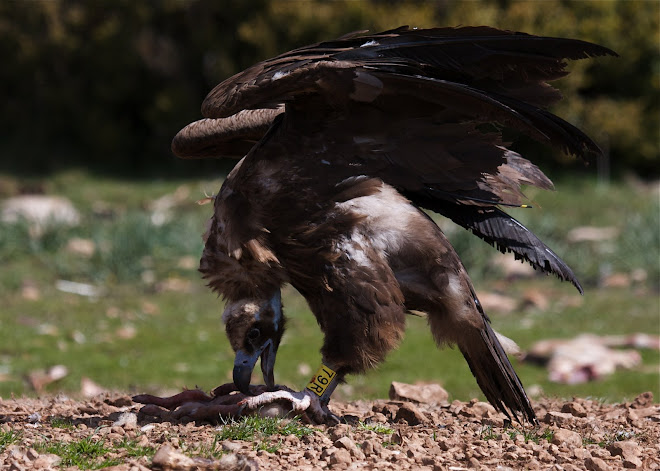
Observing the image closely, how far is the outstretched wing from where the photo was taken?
4332 millimetres

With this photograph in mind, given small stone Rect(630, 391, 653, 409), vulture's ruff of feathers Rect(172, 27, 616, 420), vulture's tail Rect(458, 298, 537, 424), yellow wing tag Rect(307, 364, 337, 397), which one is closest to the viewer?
vulture's ruff of feathers Rect(172, 27, 616, 420)

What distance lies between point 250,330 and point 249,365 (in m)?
0.18

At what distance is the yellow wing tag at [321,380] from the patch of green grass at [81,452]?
1083 millimetres

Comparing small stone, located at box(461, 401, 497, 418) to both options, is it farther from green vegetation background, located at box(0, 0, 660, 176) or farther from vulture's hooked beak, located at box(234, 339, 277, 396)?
green vegetation background, located at box(0, 0, 660, 176)

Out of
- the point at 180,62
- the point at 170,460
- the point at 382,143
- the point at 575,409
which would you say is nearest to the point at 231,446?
the point at 170,460

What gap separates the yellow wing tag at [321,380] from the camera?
4.55 m

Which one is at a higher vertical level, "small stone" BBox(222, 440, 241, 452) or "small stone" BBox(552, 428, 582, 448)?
"small stone" BBox(552, 428, 582, 448)

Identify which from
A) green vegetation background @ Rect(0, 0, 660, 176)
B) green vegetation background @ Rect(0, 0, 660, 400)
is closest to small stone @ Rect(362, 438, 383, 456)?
green vegetation background @ Rect(0, 0, 660, 400)

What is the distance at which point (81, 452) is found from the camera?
12.9ft

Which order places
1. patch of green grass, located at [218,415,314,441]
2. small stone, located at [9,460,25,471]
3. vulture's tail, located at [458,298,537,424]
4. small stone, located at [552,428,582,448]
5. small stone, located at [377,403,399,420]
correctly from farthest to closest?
small stone, located at [377,403,399,420] < vulture's tail, located at [458,298,537,424] < small stone, located at [552,428,582,448] < patch of green grass, located at [218,415,314,441] < small stone, located at [9,460,25,471]

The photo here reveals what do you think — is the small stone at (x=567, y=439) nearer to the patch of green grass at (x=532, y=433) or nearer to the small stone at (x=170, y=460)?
the patch of green grass at (x=532, y=433)

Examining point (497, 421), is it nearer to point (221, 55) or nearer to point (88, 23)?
point (221, 55)

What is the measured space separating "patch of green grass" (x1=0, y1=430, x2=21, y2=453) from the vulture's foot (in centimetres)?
104

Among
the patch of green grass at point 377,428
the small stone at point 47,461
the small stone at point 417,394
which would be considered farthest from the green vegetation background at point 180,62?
the small stone at point 47,461
